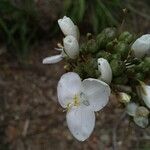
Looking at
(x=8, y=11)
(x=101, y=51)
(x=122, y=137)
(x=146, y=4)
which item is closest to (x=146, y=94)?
(x=101, y=51)

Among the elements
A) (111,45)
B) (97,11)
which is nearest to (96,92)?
(111,45)

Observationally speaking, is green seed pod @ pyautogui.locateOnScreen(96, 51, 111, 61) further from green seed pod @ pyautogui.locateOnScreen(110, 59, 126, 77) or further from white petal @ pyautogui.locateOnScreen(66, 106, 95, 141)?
white petal @ pyautogui.locateOnScreen(66, 106, 95, 141)

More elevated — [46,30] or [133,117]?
[133,117]

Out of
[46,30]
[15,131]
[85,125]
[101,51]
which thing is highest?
[101,51]

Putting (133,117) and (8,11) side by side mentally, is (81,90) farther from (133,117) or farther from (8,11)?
(8,11)

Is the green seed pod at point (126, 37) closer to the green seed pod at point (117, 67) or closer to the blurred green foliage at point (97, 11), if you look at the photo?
the green seed pod at point (117, 67)

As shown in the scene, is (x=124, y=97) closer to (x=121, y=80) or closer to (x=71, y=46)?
(x=121, y=80)

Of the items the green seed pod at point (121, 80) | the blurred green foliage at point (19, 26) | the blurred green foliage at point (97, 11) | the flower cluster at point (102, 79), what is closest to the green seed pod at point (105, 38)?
the flower cluster at point (102, 79)
